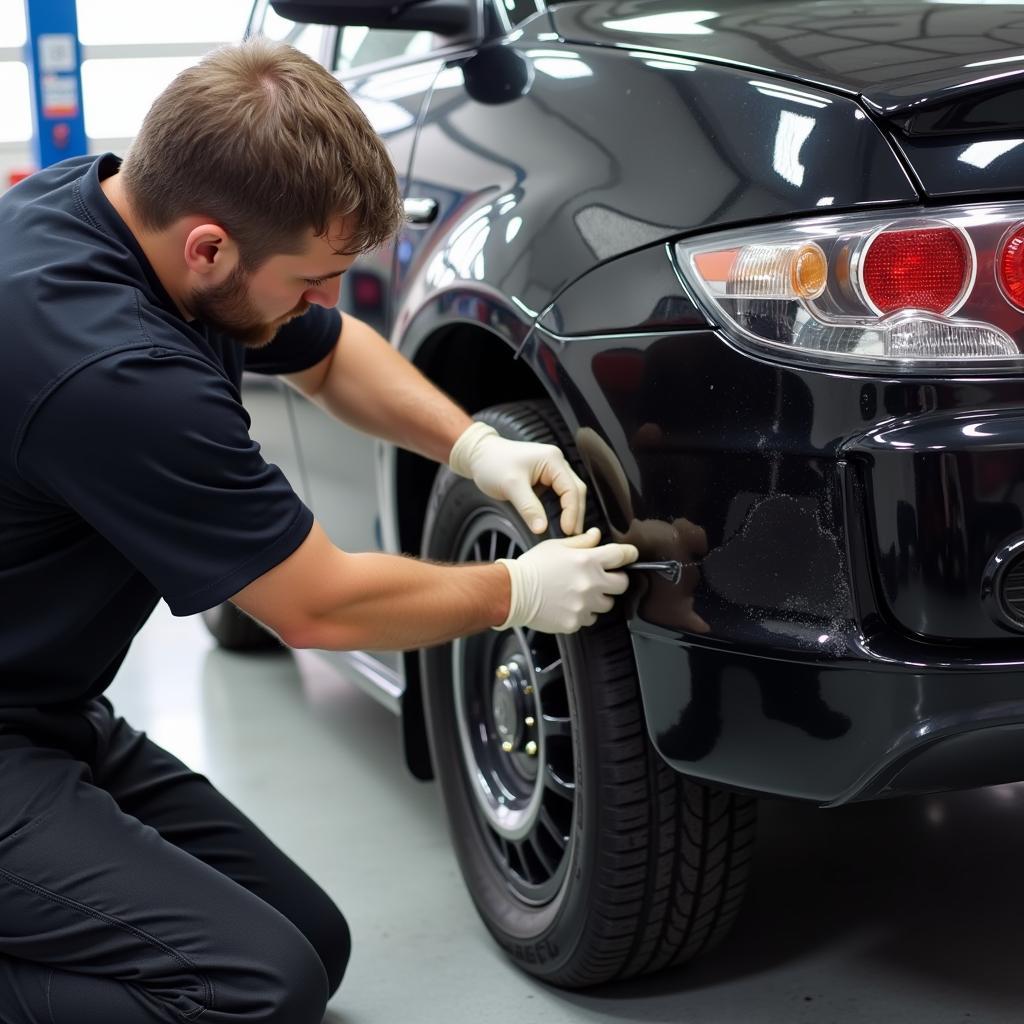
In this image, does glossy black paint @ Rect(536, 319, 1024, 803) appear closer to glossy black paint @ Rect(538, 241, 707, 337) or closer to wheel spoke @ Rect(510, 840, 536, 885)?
glossy black paint @ Rect(538, 241, 707, 337)

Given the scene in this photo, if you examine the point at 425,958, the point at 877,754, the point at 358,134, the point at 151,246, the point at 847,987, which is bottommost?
the point at 425,958

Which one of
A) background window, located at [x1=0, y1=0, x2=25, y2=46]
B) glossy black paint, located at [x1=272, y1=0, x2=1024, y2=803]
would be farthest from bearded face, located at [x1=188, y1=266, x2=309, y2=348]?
background window, located at [x1=0, y1=0, x2=25, y2=46]

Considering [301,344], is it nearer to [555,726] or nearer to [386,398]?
[386,398]

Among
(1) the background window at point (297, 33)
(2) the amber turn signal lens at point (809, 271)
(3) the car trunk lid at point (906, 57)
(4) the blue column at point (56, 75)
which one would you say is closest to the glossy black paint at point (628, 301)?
(2) the amber turn signal lens at point (809, 271)

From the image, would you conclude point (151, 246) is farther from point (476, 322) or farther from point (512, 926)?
point (512, 926)

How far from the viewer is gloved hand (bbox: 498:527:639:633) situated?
1.61m

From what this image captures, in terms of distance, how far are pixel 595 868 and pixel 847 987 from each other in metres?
0.43

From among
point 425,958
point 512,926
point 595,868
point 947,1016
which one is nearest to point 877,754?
point 595,868

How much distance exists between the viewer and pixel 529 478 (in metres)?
1.75

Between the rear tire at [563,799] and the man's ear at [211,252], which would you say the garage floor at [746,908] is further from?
the man's ear at [211,252]

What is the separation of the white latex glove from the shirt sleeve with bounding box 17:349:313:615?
0.99ft

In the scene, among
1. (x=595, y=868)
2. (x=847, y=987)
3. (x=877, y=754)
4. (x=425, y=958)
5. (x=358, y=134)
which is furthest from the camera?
(x=425, y=958)

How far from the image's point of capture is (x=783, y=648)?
4.81ft

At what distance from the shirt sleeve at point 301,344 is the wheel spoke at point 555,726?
66 centimetres
